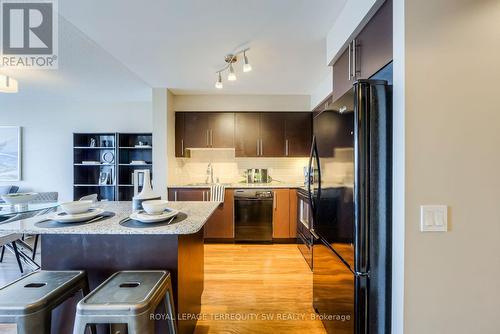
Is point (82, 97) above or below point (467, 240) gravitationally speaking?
above

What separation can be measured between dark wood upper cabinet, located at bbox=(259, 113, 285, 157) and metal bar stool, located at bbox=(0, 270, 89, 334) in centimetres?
315

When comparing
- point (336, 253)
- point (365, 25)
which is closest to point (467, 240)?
point (336, 253)

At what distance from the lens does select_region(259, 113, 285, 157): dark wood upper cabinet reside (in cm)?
403

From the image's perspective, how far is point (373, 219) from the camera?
121 centimetres

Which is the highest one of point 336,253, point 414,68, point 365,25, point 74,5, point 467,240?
point 74,5

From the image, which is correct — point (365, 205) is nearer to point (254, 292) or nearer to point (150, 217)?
point (150, 217)

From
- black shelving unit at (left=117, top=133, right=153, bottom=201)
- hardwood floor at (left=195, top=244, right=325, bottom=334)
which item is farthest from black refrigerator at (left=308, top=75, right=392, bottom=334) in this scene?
black shelving unit at (left=117, top=133, right=153, bottom=201)

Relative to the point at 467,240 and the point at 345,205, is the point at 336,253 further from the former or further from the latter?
the point at 467,240

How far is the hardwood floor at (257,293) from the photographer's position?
1.89 m

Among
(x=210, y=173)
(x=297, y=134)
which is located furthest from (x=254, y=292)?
(x=297, y=134)

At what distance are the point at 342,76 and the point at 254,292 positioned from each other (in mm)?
2175

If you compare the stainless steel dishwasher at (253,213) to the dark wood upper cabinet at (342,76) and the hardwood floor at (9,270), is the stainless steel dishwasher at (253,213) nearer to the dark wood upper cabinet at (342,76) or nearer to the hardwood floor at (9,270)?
the dark wood upper cabinet at (342,76)

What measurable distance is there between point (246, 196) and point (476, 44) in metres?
2.99

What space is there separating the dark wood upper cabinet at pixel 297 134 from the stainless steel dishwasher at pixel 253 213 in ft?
2.95
